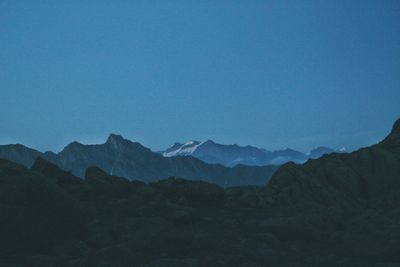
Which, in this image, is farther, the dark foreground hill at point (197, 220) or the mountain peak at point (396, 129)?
the mountain peak at point (396, 129)

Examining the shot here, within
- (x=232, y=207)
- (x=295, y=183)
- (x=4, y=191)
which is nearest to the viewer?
(x=4, y=191)

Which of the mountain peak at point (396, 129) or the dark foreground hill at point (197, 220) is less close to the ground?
the mountain peak at point (396, 129)

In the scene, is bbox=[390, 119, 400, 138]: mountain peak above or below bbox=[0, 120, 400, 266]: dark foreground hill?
above

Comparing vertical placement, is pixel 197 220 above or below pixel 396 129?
below

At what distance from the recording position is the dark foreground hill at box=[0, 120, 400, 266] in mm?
41125

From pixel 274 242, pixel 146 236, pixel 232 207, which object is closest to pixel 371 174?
pixel 232 207

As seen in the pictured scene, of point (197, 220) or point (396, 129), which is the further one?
point (396, 129)

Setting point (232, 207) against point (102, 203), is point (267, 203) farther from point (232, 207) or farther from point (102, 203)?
point (102, 203)

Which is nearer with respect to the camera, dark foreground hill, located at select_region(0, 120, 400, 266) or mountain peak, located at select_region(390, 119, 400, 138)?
dark foreground hill, located at select_region(0, 120, 400, 266)

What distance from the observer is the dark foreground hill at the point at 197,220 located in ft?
135

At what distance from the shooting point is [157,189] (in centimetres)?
6044

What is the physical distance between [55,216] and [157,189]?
57.1ft

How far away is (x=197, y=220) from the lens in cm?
5094

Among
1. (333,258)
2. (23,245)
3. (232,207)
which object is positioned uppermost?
(232,207)
